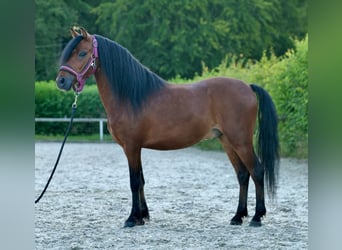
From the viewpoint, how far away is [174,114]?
4289 millimetres

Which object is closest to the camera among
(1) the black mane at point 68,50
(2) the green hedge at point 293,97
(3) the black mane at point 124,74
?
(1) the black mane at point 68,50

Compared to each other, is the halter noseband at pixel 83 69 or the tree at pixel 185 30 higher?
the tree at pixel 185 30

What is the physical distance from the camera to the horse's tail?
4219mm

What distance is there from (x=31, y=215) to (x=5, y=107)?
0.16 meters

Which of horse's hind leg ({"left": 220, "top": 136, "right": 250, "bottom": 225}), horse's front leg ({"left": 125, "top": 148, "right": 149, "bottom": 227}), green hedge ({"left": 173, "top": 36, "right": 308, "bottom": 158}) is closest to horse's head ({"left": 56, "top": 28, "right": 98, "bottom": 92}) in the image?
horse's front leg ({"left": 125, "top": 148, "right": 149, "bottom": 227})

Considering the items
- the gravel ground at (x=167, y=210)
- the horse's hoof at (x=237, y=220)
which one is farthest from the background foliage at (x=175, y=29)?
the horse's hoof at (x=237, y=220)

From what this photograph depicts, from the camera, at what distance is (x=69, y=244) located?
3689 mm

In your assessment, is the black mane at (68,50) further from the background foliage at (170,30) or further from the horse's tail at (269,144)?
the background foliage at (170,30)

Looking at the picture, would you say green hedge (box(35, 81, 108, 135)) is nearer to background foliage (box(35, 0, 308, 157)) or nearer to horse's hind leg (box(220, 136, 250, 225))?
background foliage (box(35, 0, 308, 157))

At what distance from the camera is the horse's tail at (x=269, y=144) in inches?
166

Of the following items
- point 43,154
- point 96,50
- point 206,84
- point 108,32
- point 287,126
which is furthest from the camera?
point 108,32

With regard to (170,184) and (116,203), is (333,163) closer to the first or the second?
(116,203)

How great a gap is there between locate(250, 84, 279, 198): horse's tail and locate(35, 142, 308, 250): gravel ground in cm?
42

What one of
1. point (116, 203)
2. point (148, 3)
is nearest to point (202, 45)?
point (148, 3)
